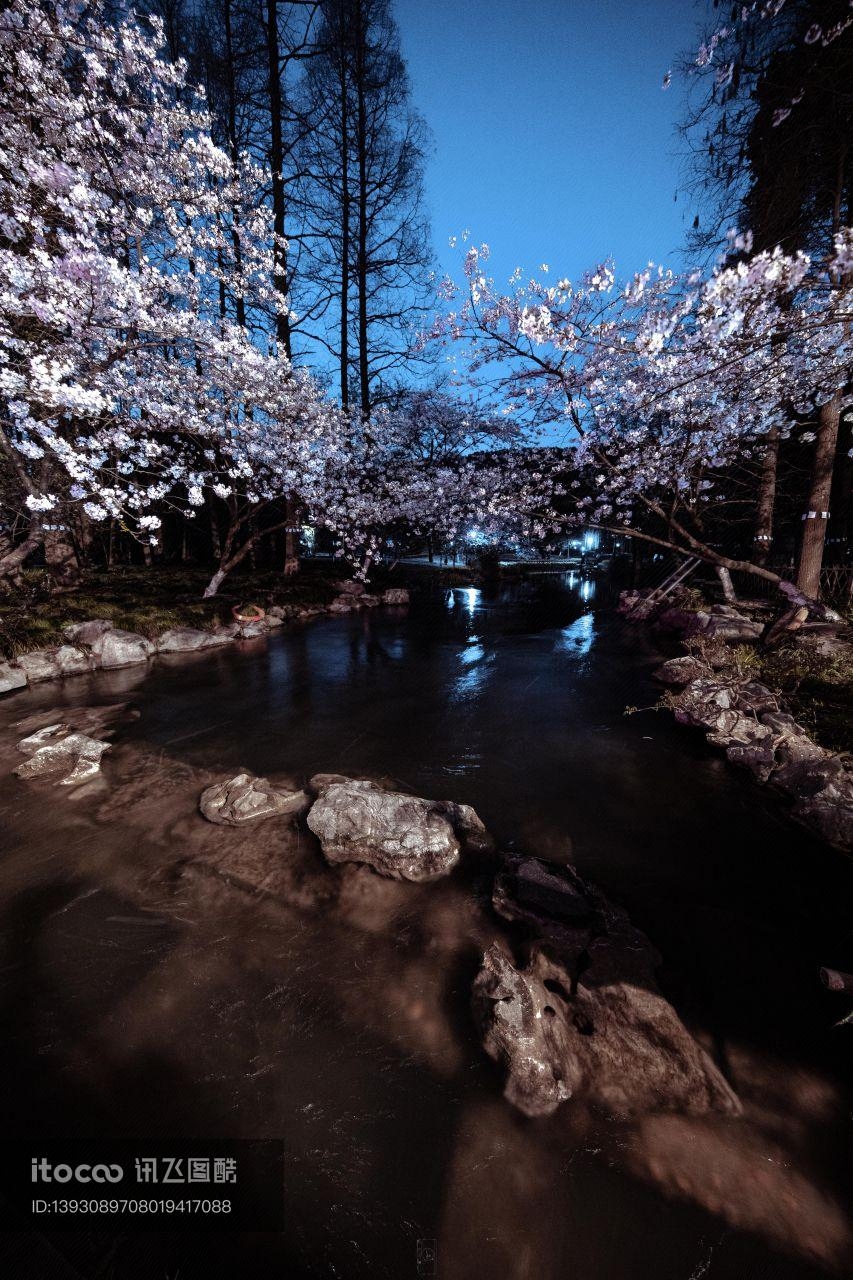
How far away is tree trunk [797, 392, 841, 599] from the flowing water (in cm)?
688

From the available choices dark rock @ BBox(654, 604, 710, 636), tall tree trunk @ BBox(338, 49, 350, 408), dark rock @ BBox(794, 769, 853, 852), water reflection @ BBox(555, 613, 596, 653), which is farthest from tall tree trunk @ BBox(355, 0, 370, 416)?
dark rock @ BBox(794, 769, 853, 852)

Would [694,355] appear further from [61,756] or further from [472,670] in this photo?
[61,756]

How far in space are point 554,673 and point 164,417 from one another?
10.3 metres

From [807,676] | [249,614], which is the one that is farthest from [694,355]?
[249,614]

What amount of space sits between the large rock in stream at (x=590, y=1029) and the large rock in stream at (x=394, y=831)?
101 cm

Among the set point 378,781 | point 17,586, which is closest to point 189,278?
point 17,586

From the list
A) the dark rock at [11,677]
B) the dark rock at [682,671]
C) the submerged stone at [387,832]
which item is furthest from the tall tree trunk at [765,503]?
the dark rock at [11,677]

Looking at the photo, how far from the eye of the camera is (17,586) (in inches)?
452

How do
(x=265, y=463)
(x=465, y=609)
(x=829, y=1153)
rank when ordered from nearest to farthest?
(x=829, y=1153), (x=265, y=463), (x=465, y=609)

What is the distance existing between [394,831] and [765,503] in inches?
520

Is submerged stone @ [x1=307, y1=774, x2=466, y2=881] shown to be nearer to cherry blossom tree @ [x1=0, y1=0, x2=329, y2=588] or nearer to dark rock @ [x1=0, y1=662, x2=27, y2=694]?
cherry blossom tree @ [x1=0, y1=0, x2=329, y2=588]

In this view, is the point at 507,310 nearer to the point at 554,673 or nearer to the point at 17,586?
the point at 554,673

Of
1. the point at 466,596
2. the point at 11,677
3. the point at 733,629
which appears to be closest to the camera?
the point at 11,677

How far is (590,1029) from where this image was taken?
268 centimetres
